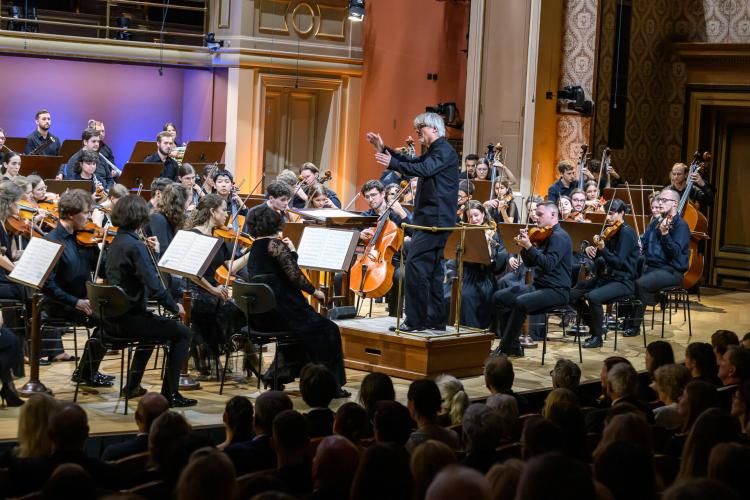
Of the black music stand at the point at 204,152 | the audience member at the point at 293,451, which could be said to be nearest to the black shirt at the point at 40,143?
the black music stand at the point at 204,152

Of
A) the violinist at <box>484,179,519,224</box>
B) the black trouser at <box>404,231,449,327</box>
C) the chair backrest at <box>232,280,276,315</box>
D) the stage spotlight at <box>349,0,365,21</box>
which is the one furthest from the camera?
the stage spotlight at <box>349,0,365,21</box>

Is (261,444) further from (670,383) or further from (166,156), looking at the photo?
(166,156)

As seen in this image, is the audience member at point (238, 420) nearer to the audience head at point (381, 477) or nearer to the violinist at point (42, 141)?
the audience head at point (381, 477)

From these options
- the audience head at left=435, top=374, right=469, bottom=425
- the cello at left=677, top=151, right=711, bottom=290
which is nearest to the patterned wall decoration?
the cello at left=677, top=151, right=711, bottom=290

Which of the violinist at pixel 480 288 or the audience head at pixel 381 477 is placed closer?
the audience head at pixel 381 477

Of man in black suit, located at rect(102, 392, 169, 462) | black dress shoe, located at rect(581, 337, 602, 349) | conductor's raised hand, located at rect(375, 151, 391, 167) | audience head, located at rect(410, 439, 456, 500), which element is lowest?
black dress shoe, located at rect(581, 337, 602, 349)

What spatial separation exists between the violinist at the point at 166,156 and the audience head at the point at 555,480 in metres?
8.34

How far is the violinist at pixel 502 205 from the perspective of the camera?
968 centimetres

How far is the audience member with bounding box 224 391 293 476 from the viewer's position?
3996mm

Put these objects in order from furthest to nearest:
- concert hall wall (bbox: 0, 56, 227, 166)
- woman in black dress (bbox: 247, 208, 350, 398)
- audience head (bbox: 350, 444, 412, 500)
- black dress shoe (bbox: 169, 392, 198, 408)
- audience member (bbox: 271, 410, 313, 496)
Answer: concert hall wall (bbox: 0, 56, 227, 166), woman in black dress (bbox: 247, 208, 350, 398), black dress shoe (bbox: 169, 392, 198, 408), audience member (bbox: 271, 410, 313, 496), audience head (bbox: 350, 444, 412, 500)

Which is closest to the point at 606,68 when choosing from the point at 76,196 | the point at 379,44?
the point at 379,44

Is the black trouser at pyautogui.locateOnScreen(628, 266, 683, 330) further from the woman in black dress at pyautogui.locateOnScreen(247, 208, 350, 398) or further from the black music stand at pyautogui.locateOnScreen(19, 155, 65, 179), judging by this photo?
the black music stand at pyautogui.locateOnScreen(19, 155, 65, 179)

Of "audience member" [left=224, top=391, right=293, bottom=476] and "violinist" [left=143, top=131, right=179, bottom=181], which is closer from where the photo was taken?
"audience member" [left=224, top=391, right=293, bottom=476]

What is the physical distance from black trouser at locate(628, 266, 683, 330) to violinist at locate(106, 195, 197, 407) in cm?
446
